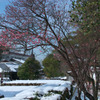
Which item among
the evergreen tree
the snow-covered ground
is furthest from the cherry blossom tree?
the evergreen tree

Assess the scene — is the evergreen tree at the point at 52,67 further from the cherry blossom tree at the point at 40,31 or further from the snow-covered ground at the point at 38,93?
the cherry blossom tree at the point at 40,31

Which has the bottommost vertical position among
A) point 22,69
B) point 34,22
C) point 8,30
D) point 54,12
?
point 22,69

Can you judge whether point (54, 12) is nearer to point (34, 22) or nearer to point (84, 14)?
point (34, 22)

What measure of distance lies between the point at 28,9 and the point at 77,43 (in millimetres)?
3149

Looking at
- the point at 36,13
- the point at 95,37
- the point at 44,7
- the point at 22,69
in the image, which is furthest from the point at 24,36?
the point at 22,69

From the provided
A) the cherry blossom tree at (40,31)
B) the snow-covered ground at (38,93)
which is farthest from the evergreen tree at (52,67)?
the cherry blossom tree at (40,31)

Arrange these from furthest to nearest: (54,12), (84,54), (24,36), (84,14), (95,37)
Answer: (84,54) → (54,12) → (95,37) → (24,36) → (84,14)

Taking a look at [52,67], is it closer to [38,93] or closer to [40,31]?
[38,93]

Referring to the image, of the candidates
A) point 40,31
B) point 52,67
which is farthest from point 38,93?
point 52,67

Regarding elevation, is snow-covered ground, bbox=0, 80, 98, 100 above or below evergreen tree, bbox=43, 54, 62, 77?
below

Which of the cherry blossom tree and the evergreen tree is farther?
the evergreen tree

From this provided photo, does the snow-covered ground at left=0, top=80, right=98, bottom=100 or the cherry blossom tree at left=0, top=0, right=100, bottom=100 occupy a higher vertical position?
the cherry blossom tree at left=0, top=0, right=100, bottom=100

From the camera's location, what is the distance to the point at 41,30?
242 inches

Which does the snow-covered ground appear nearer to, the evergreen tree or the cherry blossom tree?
the cherry blossom tree
